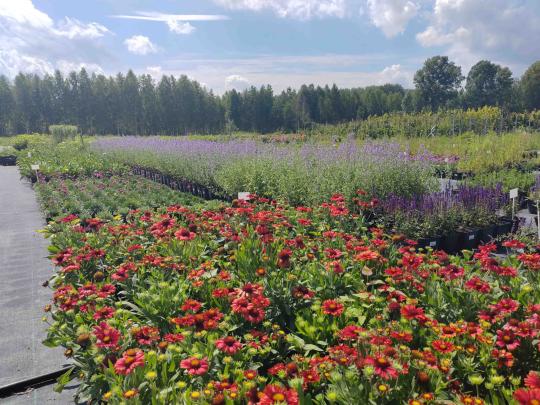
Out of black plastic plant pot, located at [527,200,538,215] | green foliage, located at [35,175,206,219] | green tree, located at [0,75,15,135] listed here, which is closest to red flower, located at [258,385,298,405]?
green foliage, located at [35,175,206,219]

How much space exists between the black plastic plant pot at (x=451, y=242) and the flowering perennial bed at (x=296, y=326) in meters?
1.96

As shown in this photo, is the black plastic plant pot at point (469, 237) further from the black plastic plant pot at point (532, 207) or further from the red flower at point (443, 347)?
the red flower at point (443, 347)

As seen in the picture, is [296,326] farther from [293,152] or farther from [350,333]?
[293,152]

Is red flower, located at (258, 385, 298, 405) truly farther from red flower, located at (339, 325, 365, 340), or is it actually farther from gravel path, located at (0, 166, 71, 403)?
gravel path, located at (0, 166, 71, 403)

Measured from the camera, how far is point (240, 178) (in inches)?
294

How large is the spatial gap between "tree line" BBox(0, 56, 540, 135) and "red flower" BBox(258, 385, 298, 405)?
152 ft

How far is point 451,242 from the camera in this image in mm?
5074

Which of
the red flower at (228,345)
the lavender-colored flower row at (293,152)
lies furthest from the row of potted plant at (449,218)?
the red flower at (228,345)

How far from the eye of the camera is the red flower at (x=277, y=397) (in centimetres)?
144

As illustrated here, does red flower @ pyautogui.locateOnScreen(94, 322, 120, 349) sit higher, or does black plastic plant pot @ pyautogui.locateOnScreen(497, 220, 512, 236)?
red flower @ pyautogui.locateOnScreen(94, 322, 120, 349)

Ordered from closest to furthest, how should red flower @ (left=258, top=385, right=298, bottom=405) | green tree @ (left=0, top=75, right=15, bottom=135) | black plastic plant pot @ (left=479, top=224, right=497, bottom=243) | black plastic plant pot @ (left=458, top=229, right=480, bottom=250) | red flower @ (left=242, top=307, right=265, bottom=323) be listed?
1. red flower @ (left=258, top=385, right=298, bottom=405)
2. red flower @ (left=242, top=307, right=265, bottom=323)
3. black plastic plant pot @ (left=458, top=229, right=480, bottom=250)
4. black plastic plant pot @ (left=479, top=224, right=497, bottom=243)
5. green tree @ (left=0, top=75, right=15, bottom=135)

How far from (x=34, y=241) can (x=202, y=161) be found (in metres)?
3.84

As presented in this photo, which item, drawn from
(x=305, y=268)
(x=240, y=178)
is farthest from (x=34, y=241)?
(x=305, y=268)

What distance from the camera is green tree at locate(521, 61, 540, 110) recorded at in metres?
46.7
